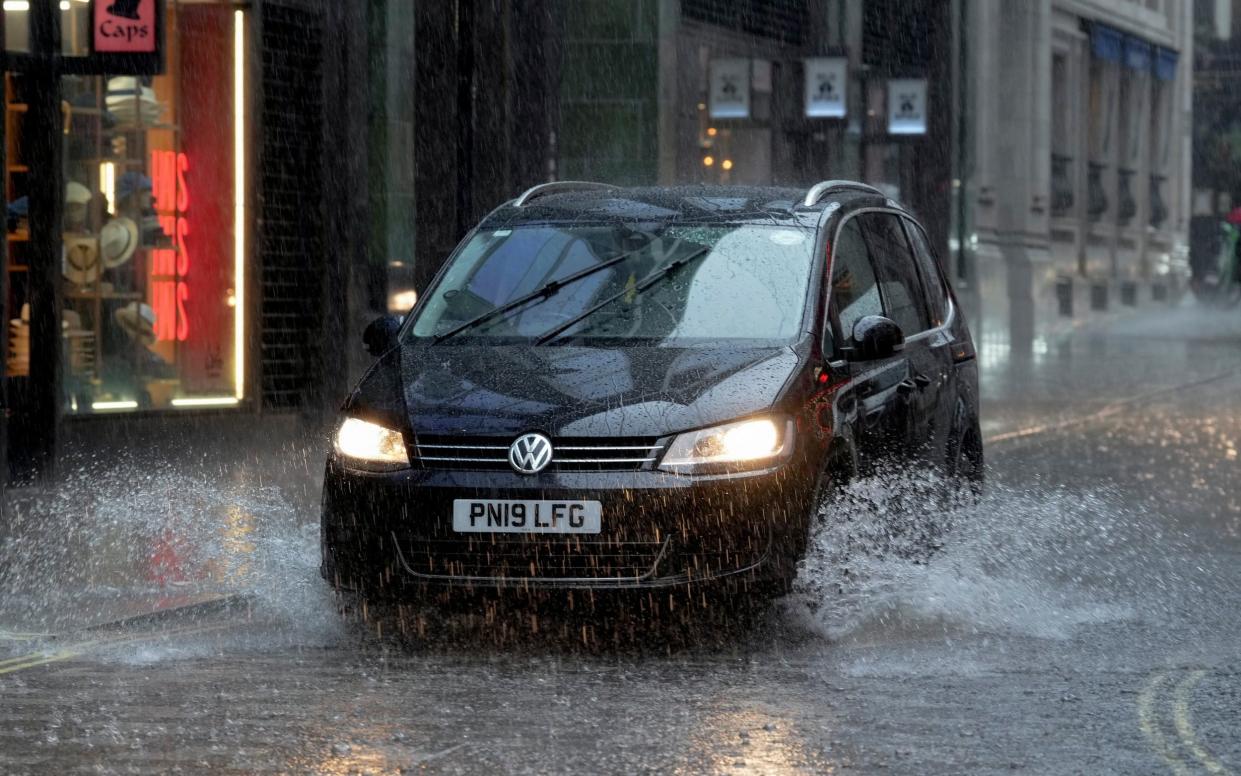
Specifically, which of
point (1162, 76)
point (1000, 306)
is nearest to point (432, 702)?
point (1000, 306)

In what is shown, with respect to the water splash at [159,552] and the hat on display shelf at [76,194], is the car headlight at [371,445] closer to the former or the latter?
the water splash at [159,552]

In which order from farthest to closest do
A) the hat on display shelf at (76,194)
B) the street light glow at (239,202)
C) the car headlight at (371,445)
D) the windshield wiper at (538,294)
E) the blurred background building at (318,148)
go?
the street light glow at (239,202)
the hat on display shelf at (76,194)
the blurred background building at (318,148)
the windshield wiper at (538,294)
the car headlight at (371,445)

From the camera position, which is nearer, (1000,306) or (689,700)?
(689,700)

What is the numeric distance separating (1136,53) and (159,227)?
3577cm

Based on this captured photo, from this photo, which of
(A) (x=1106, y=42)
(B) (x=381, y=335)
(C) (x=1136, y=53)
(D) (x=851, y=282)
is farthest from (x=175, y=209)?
(C) (x=1136, y=53)

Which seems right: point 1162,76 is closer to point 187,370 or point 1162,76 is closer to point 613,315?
point 187,370

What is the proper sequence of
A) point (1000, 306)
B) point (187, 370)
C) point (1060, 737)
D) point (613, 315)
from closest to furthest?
point (1060, 737)
point (613, 315)
point (187, 370)
point (1000, 306)

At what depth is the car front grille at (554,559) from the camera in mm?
7480

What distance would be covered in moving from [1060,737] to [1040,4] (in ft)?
110

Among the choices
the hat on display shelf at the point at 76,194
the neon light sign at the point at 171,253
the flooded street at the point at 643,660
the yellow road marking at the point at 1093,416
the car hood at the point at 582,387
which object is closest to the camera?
the flooded street at the point at 643,660

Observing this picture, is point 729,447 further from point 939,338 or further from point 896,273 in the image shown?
point 939,338

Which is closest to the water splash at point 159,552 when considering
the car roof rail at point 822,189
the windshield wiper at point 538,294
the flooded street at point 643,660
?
the flooded street at point 643,660

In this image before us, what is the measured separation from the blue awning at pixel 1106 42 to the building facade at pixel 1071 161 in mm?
38

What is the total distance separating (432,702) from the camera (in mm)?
6789
